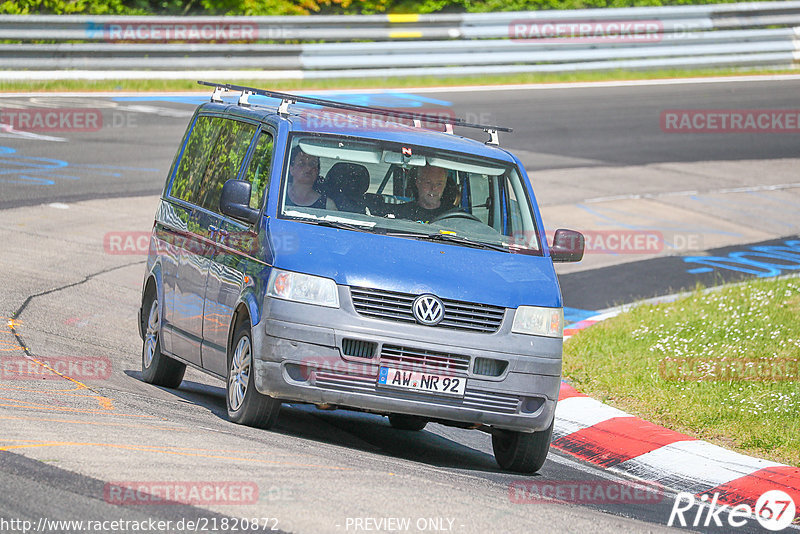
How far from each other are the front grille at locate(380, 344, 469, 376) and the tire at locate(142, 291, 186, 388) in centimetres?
256

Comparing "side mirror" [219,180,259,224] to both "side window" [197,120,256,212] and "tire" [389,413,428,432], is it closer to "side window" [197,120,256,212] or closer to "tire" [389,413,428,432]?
"side window" [197,120,256,212]

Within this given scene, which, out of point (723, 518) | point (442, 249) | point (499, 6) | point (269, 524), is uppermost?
point (499, 6)

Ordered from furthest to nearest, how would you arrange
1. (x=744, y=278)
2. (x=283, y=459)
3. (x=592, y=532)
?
(x=744, y=278), (x=283, y=459), (x=592, y=532)

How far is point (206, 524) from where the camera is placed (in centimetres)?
530

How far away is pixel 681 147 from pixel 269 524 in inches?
771

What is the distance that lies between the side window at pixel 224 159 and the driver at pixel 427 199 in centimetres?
122

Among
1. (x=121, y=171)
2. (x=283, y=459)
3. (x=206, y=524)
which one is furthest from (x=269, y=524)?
(x=121, y=171)

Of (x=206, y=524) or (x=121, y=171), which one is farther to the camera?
(x=121, y=171)

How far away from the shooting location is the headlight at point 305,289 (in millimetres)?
7391

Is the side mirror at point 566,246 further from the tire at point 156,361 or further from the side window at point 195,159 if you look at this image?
the tire at point 156,361

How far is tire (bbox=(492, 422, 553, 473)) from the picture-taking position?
798 cm

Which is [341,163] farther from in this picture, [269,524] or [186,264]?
[269,524]

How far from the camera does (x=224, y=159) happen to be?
9.06 m

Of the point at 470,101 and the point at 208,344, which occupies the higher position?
the point at 470,101
